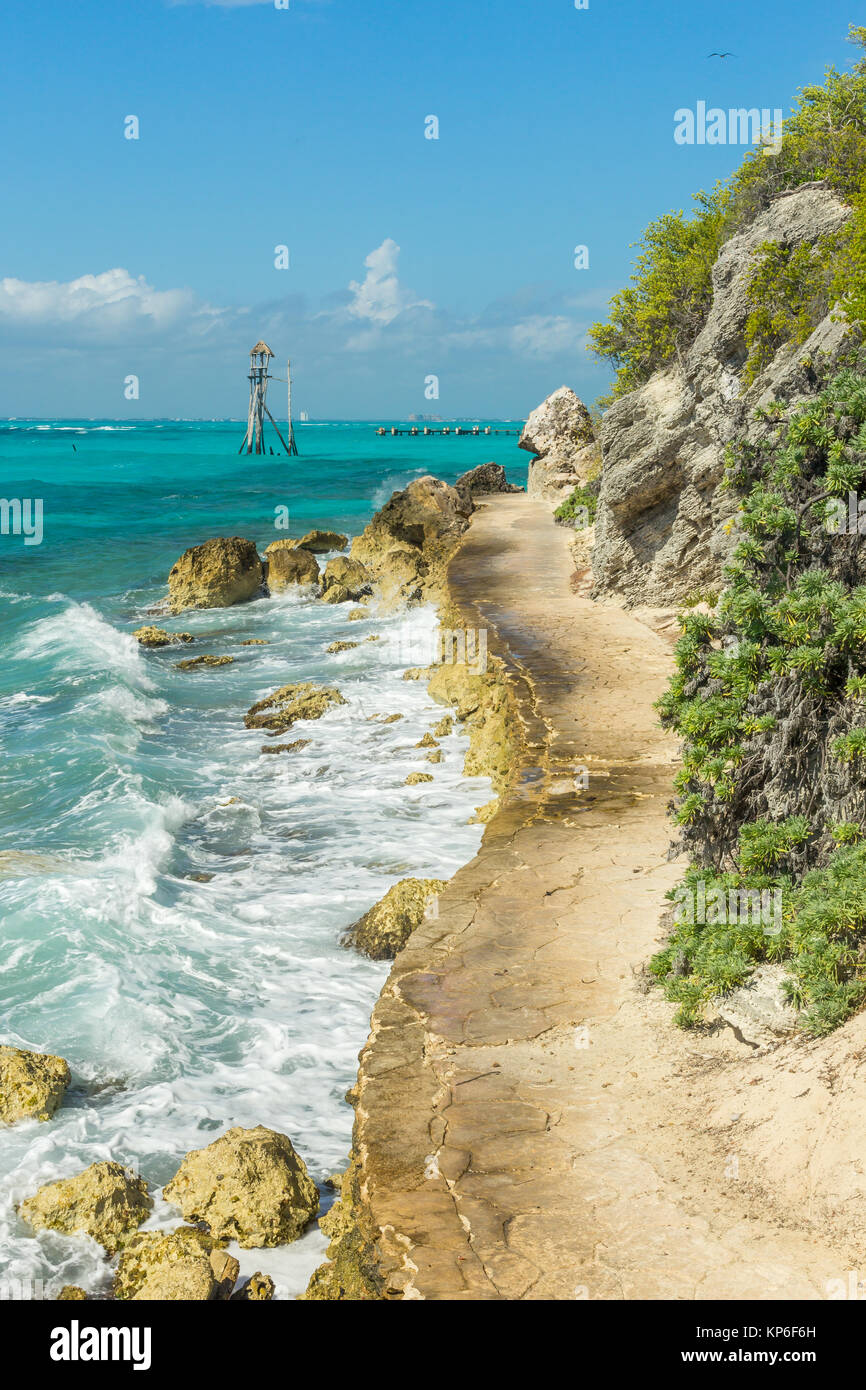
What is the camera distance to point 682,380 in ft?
49.6

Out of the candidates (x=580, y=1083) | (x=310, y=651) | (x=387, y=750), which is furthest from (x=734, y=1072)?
(x=310, y=651)

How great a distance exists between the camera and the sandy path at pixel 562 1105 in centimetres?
376

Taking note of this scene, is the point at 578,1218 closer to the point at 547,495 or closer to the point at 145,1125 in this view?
the point at 145,1125

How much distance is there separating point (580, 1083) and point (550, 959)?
1119 millimetres

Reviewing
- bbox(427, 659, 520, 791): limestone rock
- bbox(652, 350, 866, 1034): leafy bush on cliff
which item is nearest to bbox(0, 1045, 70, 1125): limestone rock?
bbox(652, 350, 866, 1034): leafy bush on cliff

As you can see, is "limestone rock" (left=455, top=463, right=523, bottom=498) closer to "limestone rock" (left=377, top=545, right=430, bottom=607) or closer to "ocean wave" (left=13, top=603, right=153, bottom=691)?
"limestone rock" (left=377, top=545, right=430, bottom=607)

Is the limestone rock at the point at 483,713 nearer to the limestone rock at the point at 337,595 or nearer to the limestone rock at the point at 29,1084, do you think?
the limestone rock at the point at 29,1084

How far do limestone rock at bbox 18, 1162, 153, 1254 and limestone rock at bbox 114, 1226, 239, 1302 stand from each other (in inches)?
7.1

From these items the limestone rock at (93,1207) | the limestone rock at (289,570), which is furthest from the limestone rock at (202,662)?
the limestone rock at (93,1207)

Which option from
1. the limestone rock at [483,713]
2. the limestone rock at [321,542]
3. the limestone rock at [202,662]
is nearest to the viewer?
the limestone rock at [483,713]

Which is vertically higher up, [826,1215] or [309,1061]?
[826,1215]

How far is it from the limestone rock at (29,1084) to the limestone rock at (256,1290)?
6.60 feet

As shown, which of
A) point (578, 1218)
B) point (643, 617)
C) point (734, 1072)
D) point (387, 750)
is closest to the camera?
A: point (578, 1218)
